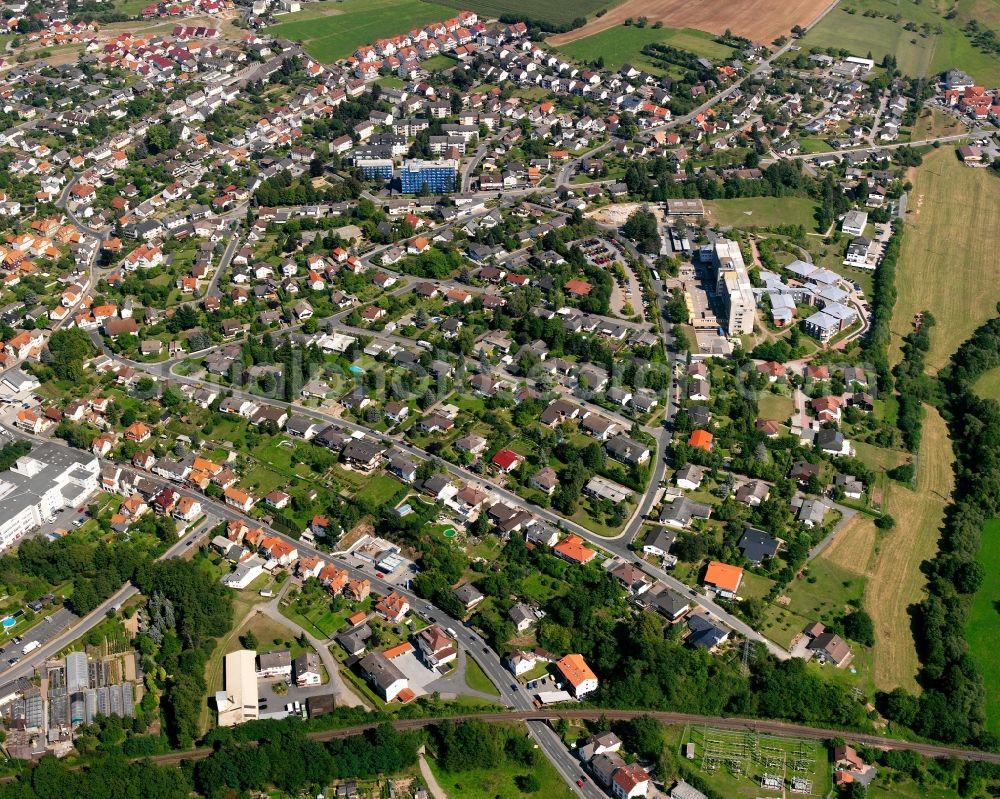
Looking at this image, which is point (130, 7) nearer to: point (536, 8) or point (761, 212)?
point (536, 8)

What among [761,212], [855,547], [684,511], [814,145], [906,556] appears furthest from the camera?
[814,145]

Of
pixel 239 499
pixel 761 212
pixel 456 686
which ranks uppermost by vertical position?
pixel 761 212

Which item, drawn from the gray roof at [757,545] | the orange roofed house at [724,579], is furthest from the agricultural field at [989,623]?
the orange roofed house at [724,579]

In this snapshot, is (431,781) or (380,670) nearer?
(431,781)

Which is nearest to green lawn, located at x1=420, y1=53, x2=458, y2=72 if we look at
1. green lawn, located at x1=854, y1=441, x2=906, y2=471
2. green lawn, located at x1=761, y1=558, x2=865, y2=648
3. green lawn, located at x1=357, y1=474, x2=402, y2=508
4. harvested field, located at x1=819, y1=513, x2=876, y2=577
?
green lawn, located at x1=357, y1=474, x2=402, y2=508

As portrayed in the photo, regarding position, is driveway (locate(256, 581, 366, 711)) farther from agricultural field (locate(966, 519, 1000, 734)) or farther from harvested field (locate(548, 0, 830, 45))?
harvested field (locate(548, 0, 830, 45))

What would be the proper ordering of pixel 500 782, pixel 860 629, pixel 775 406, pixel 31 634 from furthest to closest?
pixel 775 406 < pixel 860 629 < pixel 31 634 < pixel 500 782

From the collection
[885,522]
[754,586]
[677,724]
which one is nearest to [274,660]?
[677,724]
